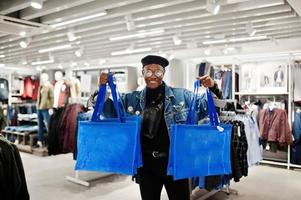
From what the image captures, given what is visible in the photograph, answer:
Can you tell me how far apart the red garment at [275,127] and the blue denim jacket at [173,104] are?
4273 mm

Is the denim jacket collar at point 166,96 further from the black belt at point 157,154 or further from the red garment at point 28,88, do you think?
the red garment at point 28,88

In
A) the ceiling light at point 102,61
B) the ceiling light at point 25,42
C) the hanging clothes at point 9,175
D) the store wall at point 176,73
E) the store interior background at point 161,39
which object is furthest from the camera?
the ceiling light at point 102,61

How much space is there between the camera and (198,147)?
164cm

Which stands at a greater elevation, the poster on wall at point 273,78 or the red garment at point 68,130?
the poster on wall at point 273,78

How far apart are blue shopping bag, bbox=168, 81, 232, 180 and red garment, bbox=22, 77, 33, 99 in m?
9.68

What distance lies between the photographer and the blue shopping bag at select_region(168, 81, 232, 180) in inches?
62.5

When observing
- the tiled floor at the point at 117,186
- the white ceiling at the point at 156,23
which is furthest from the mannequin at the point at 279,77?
the tiled floor at the point at 117,186

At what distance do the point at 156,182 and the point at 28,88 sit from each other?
9577 millimetres

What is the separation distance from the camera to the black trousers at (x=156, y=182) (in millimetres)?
1725

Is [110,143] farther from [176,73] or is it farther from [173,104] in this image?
[176,73]

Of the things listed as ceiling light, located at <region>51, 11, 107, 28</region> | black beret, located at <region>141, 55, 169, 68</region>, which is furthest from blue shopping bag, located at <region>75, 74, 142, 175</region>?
ceiling light, located at <region>51, 11, 107, 28</region>

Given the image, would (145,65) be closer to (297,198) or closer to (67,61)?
(297,198)

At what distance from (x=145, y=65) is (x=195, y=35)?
12.4ft

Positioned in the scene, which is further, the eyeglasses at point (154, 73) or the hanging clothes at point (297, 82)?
the hanging clothes at point (297, 82)
